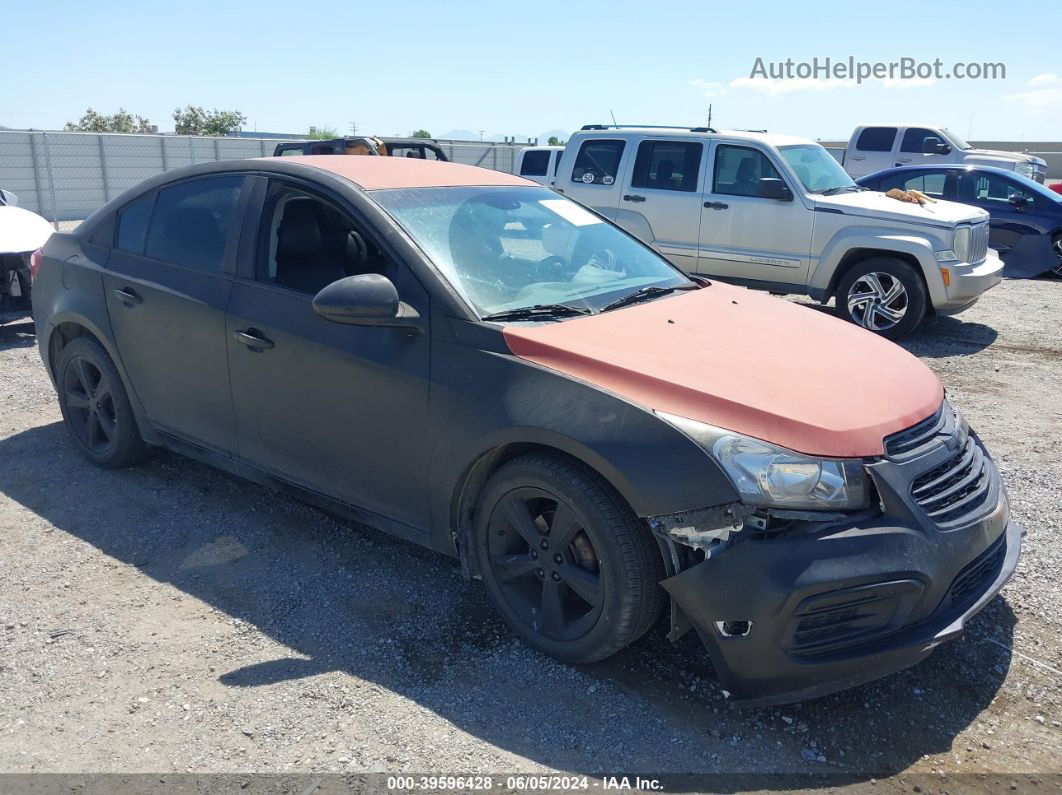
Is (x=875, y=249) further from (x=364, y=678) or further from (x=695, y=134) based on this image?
(x=364, y=678)

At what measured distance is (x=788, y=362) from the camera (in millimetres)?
3285

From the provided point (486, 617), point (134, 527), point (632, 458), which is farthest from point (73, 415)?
point (632, 458)

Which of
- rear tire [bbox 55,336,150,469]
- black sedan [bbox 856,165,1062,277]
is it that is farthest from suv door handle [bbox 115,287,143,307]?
black sedan [bbox 856,165,1062,277]

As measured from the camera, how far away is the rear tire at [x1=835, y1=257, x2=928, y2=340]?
8516 mm

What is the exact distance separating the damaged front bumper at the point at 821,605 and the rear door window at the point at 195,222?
9.00 feet

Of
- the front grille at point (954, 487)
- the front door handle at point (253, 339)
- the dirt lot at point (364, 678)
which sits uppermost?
the front door handle at point (253, 339)

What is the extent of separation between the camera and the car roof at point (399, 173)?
3961mm

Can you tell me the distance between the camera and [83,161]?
20.0m

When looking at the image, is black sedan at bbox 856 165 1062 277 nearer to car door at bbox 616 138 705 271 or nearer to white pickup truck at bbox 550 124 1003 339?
white pickup truck at bbox 550 124 1003 339

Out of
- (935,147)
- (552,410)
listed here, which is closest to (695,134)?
(552,410)

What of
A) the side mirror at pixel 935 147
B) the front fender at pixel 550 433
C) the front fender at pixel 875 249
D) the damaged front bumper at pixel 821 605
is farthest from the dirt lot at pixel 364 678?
the side mirror at pixel 935 147

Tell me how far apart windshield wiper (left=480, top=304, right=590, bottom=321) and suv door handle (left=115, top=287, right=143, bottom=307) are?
213 centimetres

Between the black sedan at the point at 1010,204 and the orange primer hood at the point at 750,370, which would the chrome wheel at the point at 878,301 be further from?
the orange primer hood at the point at 750,370

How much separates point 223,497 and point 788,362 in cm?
306
